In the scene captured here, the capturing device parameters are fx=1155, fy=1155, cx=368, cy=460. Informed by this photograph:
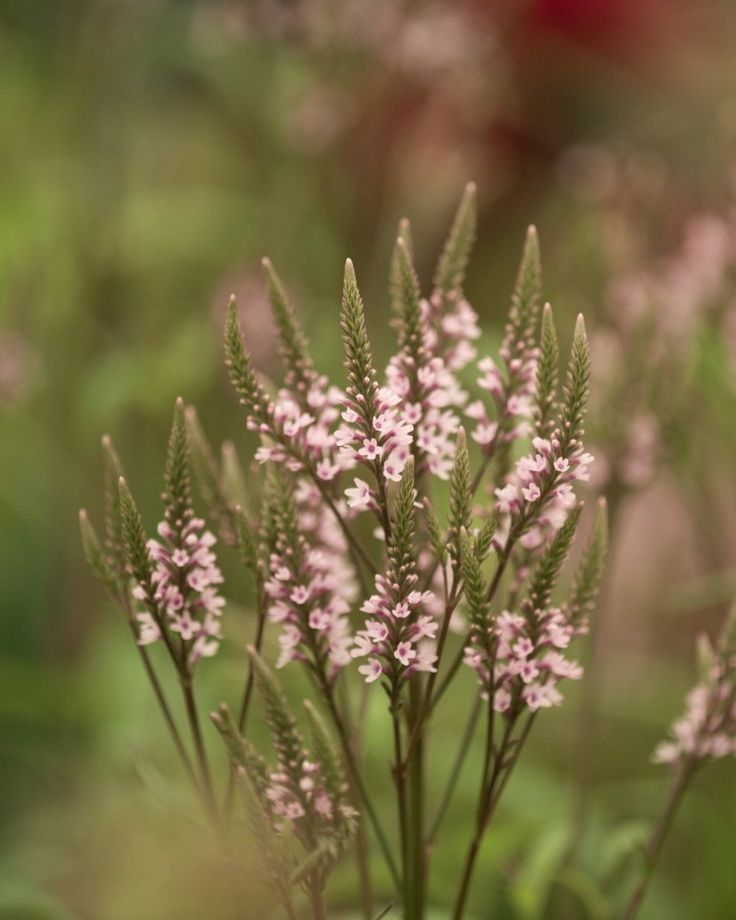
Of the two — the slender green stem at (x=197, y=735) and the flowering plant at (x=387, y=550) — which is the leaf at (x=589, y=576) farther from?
the slender green stem at (x=197, y=735)

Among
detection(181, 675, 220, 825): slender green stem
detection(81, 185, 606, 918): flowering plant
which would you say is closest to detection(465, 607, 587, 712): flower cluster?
detection(81, 185, 606, 918): flowering plant

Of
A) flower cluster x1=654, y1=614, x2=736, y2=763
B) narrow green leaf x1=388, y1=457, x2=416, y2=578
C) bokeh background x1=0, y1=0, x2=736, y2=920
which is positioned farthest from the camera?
bokeh background x1=0, y1=0, x2=736, y2=920

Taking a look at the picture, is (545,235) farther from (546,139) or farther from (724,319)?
(724,319)

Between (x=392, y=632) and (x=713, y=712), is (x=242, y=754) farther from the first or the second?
(x=713, y=712)

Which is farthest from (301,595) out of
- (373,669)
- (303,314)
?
(303,314)

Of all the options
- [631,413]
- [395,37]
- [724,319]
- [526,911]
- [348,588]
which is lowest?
[526,911]

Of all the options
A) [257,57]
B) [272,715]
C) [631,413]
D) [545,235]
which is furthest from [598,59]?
[272,715]

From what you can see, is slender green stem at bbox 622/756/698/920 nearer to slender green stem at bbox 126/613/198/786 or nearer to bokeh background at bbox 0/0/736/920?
bokeh background at bbox 0/0/736/920
